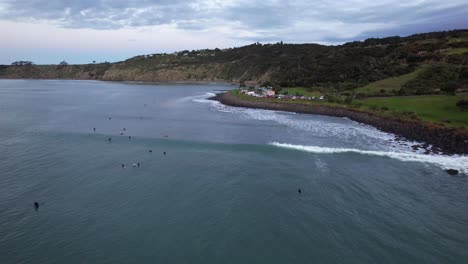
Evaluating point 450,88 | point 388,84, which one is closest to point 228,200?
point 450,88

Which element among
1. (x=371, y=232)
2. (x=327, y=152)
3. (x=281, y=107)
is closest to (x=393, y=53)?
(x=281, y=107)

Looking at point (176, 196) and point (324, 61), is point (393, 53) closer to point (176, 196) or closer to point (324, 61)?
point (324, 61)

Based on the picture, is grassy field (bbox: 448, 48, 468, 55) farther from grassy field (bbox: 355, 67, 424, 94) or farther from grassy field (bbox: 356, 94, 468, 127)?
grassy field (bbox: 356, 94, 468, 127)

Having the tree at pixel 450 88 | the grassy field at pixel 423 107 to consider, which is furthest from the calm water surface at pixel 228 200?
the tree at pixel 450 88

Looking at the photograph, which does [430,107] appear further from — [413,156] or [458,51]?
[458,51]

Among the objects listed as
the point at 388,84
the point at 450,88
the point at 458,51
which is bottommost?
the point at 450,88

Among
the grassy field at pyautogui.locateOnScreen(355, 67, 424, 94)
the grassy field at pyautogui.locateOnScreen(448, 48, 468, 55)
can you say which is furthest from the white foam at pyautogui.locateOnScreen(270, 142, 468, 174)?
the grassy field at pyautogui.locateOnScreen(448, 48, 468, 55)
